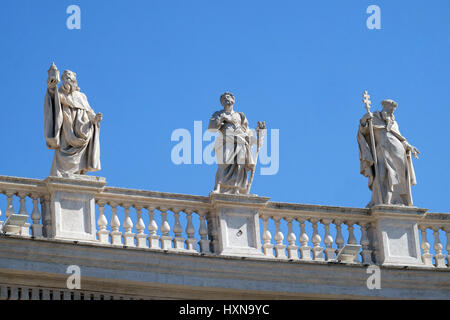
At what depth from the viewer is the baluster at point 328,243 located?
36062mm

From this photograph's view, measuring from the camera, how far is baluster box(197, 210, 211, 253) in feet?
115

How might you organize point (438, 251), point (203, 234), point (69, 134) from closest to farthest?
point (69, 134) → point (203, 234) → point (438, 251)

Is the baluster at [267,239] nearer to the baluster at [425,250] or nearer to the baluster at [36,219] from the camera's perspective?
the baluster at [425,250]

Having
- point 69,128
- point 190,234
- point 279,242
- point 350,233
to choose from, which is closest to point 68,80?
point 69,128

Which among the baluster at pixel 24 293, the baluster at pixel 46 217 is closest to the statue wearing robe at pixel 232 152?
the baluster at pixel 46 217

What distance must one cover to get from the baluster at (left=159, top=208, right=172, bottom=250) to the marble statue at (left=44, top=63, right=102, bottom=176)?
1.76 meters

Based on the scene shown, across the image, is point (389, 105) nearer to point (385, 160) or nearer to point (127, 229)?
point (385, 160)

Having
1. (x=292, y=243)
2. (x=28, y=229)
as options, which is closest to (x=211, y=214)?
(x=292, y=243)

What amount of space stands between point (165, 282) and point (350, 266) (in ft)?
14.1

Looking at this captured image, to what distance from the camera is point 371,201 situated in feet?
123

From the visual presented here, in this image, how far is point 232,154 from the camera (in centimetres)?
3600

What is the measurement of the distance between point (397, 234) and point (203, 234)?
4.71 m

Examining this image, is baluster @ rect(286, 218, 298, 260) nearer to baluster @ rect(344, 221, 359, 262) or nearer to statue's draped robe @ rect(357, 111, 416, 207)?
baluster @ rect(344, 221, 359, 262)
